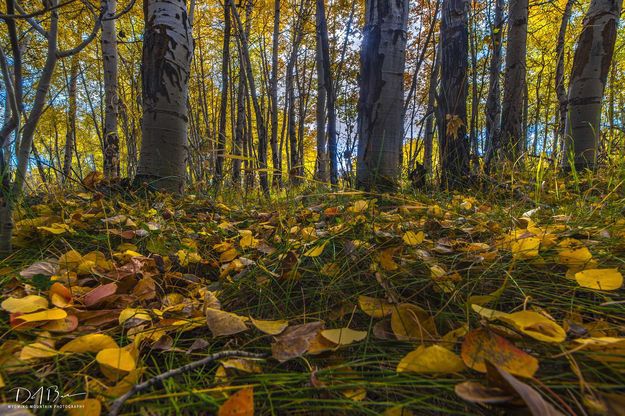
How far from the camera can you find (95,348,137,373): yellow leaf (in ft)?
1.78

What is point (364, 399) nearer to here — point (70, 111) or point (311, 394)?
point (311, 394)

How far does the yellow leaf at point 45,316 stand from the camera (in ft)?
2.08

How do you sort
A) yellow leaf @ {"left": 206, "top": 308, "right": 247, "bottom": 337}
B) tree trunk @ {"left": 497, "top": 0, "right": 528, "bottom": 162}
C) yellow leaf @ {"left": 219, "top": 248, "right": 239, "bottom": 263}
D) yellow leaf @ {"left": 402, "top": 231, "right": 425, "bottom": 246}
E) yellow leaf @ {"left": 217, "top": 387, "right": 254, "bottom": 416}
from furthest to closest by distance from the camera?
tree trunk @ {"left": 497, "top": 0, "right": 528, "bottom": 162}
yellow leaf @ {"left": 219, "top": 248, "right": 239, "bottom": 263}
yellow leaf @ {"left": 402, "top": 231, "right": 425, "bottom": 246}
yellow leaf @ {"left": 206, "top": 308, "right": 247, "bottom": 337}
yellow leaf @ {"left": 217, "top": 387, "right": 254, "bottom": 416}

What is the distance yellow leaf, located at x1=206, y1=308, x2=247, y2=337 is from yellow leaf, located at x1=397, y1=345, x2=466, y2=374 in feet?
1.12

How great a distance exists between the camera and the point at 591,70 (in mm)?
2895

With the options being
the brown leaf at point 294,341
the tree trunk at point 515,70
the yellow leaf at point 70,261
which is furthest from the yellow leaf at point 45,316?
the tree trunk at point 515,70

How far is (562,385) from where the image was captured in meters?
0.45

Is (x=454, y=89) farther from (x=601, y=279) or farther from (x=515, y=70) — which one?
(x=601, y=279)

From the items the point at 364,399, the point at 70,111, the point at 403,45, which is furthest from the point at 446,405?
the point at 70,111

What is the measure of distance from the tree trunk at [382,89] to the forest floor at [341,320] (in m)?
1.00

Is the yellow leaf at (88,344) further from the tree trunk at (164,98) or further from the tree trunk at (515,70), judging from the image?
the tree trunk at (515,70)

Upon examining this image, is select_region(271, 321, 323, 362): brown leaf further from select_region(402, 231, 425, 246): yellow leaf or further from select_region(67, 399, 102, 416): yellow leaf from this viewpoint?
select_region(402, 231, 425, 246): yellow leaf

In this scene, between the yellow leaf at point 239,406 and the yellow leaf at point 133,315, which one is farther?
the yellow leaf at point 133,315

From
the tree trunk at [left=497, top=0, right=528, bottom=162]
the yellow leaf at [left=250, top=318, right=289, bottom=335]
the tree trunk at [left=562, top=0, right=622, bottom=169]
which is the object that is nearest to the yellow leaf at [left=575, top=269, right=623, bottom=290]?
the yellow leaf at [left=250, top=318, right=289, bottom=335]
